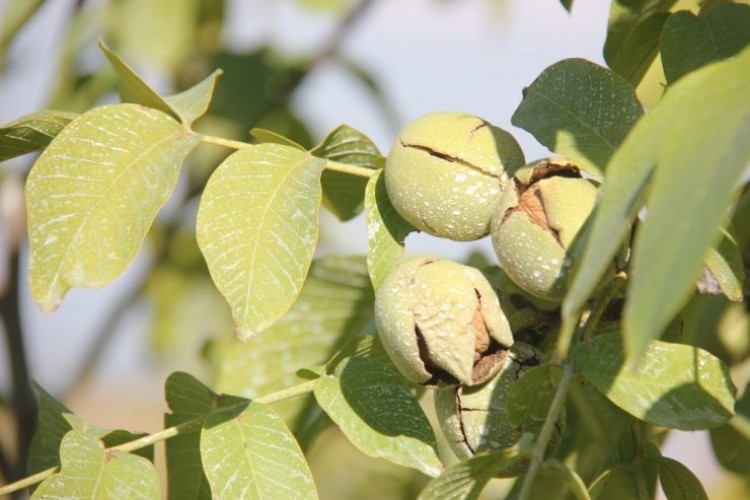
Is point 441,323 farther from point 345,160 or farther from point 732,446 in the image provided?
point 732,446

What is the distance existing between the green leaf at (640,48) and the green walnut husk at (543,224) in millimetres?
218

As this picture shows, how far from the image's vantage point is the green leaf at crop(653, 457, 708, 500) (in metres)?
0.89

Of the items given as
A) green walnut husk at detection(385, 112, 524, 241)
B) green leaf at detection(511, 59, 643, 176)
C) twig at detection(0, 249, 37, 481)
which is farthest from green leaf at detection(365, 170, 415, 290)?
twig at detection(0, 249, 37, 481)

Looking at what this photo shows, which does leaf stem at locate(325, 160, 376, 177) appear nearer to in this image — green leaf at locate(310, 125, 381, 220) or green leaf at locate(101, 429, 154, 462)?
green leaf at locate(310, 125, 381, 220)

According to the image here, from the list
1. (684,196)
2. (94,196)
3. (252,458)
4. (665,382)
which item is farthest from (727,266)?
(94,196)

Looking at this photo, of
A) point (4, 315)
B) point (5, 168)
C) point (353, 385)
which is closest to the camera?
point (353, 385)

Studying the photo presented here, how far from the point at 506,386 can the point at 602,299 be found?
11 centimetres

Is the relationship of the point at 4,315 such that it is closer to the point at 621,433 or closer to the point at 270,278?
the point at 270,278

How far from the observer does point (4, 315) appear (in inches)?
66.8

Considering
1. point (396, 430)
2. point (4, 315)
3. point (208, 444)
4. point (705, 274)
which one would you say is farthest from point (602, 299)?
point (4, 315)

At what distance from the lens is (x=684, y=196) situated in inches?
20.7

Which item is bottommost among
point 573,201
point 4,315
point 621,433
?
point 4,315

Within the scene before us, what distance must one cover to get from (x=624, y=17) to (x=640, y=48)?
4cm

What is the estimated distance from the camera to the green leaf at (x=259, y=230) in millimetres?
839
